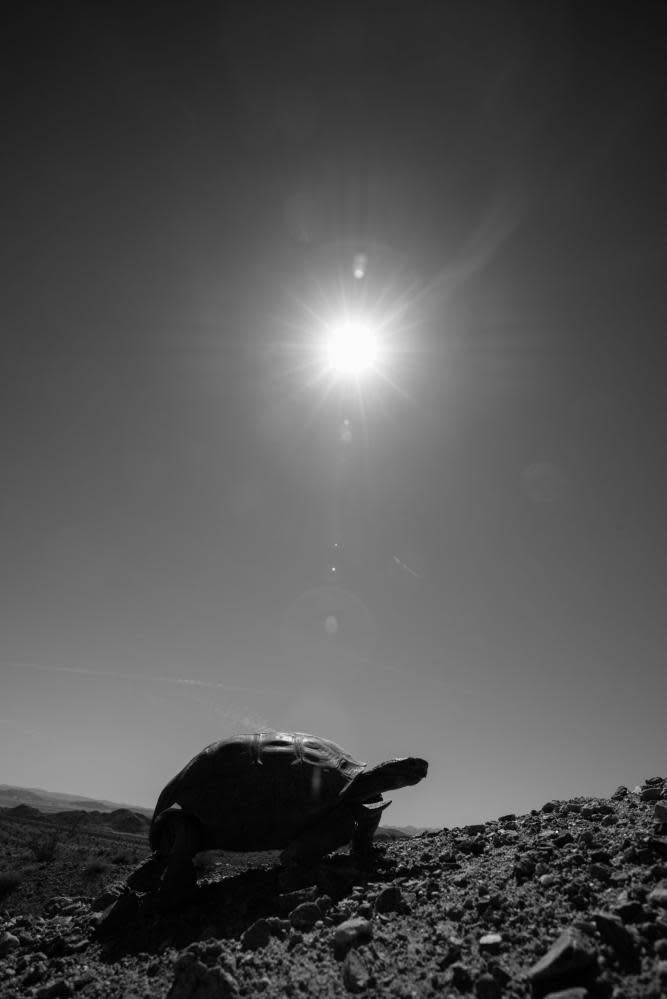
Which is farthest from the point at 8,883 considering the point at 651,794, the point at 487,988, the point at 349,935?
the point at 651,794

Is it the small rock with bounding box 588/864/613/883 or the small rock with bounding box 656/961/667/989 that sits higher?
the small rock with bounding box 588/864/613/883

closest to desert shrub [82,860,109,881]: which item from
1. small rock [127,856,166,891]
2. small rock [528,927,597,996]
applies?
small rock [127,856,166,891]

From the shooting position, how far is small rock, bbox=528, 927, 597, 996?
3.59m

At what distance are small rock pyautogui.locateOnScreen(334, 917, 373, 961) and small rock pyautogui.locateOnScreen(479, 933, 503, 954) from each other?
1205 millimetres

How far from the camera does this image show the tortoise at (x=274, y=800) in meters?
7.52

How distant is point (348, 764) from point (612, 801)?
4807 millimetres

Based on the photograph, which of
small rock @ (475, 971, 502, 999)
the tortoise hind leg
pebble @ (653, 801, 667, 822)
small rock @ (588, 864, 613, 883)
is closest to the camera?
small rock @ (475, 971, 502, 999)

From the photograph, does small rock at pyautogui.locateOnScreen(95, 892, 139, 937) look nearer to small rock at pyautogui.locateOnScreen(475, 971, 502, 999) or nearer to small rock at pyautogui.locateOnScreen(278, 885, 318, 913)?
small rock at pyautogui.locateOnScreen(278, 885, 318, 913)

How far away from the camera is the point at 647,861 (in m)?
5.10

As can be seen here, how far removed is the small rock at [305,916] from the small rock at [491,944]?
203 cm

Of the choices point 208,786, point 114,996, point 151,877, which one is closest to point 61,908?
point 151,877

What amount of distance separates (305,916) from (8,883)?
35.5ft

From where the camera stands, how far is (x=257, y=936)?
17.4ft

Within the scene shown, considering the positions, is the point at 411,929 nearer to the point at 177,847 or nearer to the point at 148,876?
the point at 177,847
